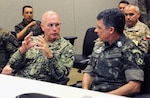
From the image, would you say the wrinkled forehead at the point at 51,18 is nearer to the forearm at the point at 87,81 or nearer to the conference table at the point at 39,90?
the forearm at the point at 87,81

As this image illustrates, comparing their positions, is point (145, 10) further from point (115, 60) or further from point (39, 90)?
point (39, 90)

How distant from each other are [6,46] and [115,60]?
1567 mm

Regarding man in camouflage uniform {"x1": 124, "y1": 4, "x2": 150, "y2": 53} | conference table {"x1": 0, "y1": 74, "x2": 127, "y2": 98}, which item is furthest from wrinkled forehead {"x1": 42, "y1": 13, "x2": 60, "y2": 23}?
man in camouflage uniform {"x1": 124, "y1": 4, "x2": 150, "y2": 53}

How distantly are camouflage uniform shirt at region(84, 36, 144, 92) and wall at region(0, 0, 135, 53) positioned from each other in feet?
12.1

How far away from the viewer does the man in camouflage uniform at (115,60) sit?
2.21m

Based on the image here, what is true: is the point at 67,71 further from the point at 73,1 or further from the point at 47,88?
the point at 73,1

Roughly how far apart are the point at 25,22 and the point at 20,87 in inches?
145

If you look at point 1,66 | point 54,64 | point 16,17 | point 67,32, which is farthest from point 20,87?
point 67,32

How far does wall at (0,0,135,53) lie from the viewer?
5.80 metres

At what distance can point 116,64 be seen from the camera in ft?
7.57

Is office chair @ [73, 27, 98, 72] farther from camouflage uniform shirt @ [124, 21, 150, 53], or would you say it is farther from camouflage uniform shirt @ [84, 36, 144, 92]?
camouflage uniform shirt @ [84, 36, 144, 92]

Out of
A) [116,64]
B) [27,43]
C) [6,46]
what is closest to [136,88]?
[116,64]

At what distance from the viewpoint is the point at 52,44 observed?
2822 millimetres

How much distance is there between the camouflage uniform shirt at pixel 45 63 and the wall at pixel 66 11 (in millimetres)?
3097
